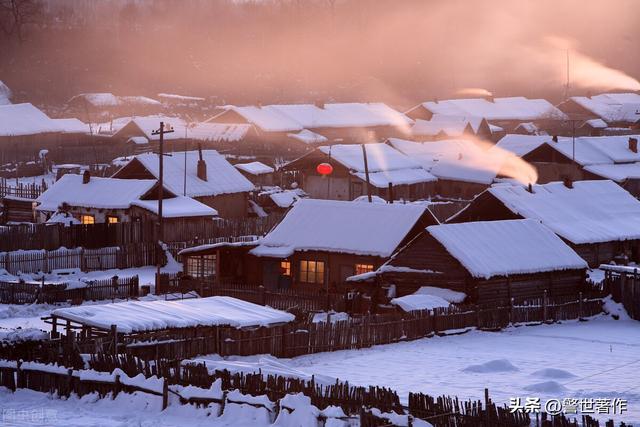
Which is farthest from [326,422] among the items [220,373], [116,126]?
[116,126]

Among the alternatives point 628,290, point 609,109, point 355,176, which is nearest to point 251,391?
point 628,290

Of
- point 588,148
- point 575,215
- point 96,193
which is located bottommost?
point 575,215

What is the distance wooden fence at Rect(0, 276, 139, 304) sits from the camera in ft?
135

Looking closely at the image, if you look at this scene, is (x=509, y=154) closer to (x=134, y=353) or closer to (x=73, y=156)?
(x=73, y=156)

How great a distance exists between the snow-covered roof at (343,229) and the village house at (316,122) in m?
51.6

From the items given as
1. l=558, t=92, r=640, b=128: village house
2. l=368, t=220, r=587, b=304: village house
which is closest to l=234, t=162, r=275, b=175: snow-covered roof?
l=368, t=220, r=587, b=304: village house

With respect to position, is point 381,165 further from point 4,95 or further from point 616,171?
point 4,95

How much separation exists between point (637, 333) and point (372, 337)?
8770 mm

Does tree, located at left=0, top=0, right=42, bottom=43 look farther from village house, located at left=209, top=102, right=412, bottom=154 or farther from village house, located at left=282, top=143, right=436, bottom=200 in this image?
village house, located at left=282, top=143, right=436, bottom=200

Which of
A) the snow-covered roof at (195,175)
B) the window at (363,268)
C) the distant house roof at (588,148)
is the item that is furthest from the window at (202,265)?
the distant house roof at (588,148)

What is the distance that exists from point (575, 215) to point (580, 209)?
3.25 feet

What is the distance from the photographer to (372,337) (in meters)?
34.9

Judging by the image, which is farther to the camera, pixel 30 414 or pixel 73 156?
pixel 73 156

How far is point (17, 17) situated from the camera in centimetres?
16362
